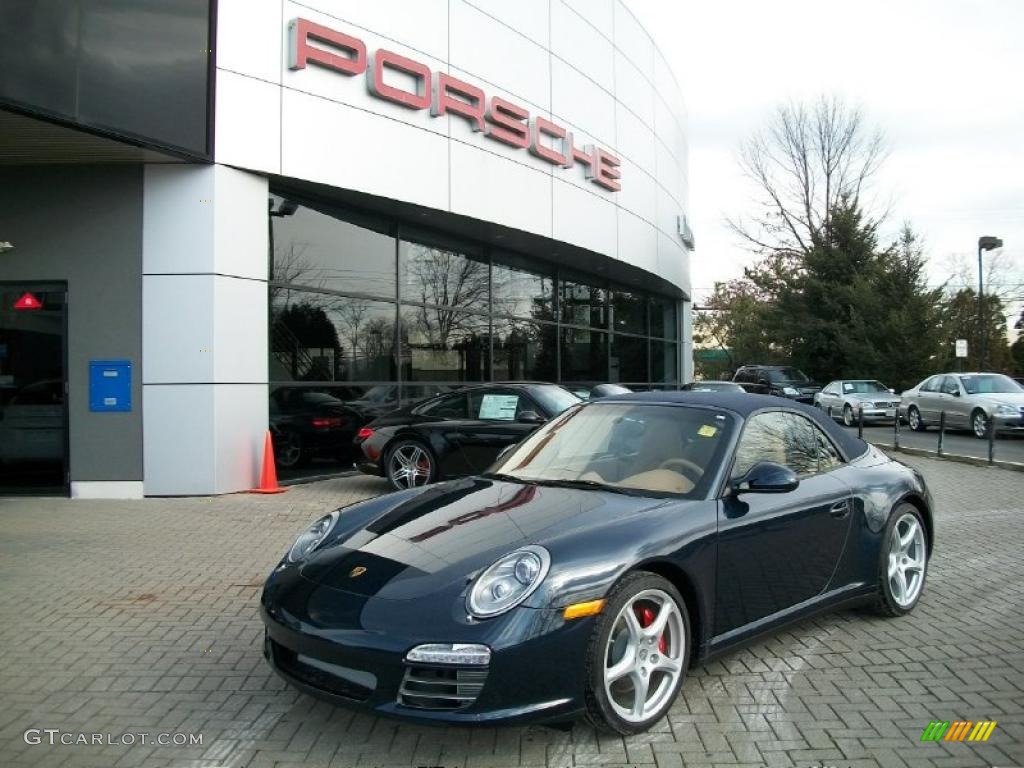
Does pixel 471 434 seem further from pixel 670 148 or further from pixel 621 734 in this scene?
pixel 670 148

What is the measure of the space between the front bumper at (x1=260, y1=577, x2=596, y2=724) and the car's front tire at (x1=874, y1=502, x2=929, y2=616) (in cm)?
243

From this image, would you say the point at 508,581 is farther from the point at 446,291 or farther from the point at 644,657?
the point at 446,291

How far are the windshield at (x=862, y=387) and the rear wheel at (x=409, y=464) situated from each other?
743 inches

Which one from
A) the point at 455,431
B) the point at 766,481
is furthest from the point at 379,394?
the point at 766,481

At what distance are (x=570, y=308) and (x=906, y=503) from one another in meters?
13.9

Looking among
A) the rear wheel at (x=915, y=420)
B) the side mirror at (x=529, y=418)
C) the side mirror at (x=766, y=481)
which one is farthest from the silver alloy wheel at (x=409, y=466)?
the rear wheel at (x=915, y=420)

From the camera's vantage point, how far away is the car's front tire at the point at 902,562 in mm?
4551

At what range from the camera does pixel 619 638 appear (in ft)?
10.4

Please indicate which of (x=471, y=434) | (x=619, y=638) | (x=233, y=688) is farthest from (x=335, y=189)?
(x=619, y=638)

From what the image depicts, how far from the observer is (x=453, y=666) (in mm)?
2785

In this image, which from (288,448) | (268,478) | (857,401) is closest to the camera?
(268,478)

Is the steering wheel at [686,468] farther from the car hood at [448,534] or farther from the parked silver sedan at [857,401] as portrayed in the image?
the parked silver sedan at [857,401]

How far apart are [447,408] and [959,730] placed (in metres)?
6.89

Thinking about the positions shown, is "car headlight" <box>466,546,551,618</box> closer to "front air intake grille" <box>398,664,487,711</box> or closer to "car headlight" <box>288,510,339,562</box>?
"front air intake grille" <box>398,664,487,711</box>
